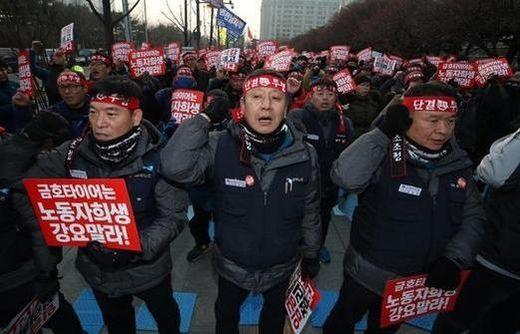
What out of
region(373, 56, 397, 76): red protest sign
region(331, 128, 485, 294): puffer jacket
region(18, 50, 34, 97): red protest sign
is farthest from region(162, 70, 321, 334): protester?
region(373, 56, 397, 76): red protest sign

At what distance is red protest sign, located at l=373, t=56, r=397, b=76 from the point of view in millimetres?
12297

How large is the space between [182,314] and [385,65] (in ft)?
36.8

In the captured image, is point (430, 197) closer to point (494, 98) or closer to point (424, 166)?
point (424, 166)

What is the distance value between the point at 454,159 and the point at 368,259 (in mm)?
821

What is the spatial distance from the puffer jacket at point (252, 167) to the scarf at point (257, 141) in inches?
1.6

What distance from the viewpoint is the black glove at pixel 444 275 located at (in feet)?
7.29

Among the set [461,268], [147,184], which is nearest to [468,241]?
[461,268]

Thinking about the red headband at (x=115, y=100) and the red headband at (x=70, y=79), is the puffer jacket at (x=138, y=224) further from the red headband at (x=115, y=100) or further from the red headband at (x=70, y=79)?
the red headband at (x=70, y=79)

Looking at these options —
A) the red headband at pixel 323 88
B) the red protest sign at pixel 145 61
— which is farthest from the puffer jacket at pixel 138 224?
the red protest sign at pixel 145 61

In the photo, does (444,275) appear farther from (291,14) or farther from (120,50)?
(291,14)

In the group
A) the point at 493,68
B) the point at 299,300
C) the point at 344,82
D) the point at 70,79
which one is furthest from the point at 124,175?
the point at 493,68

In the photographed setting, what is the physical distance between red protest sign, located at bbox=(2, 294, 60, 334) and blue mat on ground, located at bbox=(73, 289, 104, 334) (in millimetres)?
871

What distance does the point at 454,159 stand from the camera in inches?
90.1

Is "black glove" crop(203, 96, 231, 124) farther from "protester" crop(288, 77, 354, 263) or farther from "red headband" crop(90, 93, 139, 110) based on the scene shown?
"protester" crop(288, 77, 354, 263)
